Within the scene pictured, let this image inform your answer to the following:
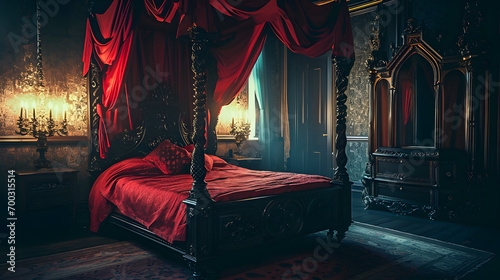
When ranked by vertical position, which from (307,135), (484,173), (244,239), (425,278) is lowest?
(425,278)

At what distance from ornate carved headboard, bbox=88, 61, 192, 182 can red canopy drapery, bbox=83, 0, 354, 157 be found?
11cm

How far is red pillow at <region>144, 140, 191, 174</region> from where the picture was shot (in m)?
4.41

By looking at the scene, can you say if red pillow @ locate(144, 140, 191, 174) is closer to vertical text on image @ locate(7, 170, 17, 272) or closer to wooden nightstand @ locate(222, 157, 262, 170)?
wooden nightstand @ locate(222, 157, 262, 170)

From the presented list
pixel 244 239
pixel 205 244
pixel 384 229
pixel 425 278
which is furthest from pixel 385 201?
pixel 205 244

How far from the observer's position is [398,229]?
436 cm

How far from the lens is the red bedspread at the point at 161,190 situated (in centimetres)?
311

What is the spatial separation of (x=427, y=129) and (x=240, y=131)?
2.88 metres

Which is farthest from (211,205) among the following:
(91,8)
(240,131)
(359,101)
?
(359,101)

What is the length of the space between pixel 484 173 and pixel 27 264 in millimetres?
5214

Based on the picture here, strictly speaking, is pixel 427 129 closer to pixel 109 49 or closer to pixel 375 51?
pixel 375 51

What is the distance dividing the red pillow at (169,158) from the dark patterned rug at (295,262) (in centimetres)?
103

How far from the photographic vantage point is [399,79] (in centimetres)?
542

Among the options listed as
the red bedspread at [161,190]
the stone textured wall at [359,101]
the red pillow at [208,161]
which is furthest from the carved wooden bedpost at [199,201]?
the stone textured wall at [359,101]

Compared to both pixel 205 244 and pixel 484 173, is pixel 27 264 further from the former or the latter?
pixel 484 173
